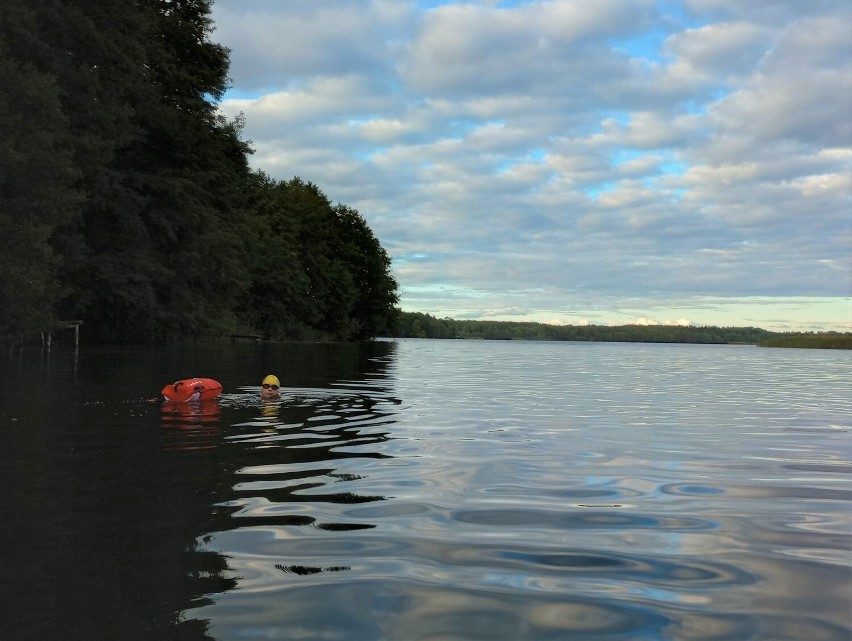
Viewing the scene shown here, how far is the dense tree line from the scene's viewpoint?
2508 cm

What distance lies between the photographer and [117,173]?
35750 millimetres

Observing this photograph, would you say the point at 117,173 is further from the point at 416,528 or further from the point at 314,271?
the point at 314,271

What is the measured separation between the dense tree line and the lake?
16.1m

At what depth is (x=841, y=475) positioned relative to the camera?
27.0ft

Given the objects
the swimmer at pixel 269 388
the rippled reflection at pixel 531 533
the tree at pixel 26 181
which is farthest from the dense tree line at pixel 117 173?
the rippled reflection at pixel 531 533

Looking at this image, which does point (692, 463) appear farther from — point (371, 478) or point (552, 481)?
point (371, 478)

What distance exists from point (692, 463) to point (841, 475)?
158 cm

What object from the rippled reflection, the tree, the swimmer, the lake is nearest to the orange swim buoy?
the lake

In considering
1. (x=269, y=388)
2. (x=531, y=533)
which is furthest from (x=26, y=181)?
(x=531, y=533)

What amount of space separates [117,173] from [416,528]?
34.8 m

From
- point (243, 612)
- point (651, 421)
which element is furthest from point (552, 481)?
point (651, 421)

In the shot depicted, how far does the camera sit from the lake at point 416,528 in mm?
3846

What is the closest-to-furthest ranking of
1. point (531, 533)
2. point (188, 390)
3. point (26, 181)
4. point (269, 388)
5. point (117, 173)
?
point (531, 533) → point (188, 390) → point (269, 388) → point (26, 181) → point (117, 173)

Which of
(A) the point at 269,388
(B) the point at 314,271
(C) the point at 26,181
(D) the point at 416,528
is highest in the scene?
(B) the point at 314,271
